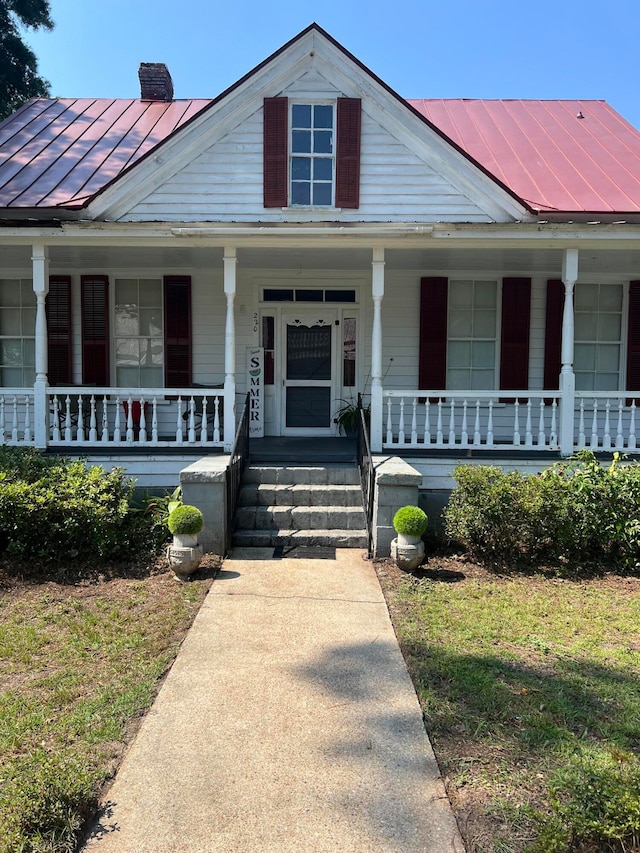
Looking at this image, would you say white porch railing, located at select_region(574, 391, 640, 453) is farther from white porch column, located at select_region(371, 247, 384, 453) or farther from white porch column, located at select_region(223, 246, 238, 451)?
white porch column, located at select_region(223, 246, 238, 451)

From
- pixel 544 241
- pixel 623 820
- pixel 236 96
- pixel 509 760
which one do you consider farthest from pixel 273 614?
pixel 236 96

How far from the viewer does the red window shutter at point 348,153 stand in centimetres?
854

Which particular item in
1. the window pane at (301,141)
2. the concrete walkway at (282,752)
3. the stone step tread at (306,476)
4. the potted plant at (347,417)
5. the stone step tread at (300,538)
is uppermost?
the window pane at (301,141)

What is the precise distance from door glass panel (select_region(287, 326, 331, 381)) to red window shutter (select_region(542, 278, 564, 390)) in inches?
142

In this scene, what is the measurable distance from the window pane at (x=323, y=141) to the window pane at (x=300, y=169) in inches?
8.6

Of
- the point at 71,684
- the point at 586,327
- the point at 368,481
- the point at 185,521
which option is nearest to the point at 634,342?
the point at 586,327

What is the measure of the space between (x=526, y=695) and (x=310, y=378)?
734cm

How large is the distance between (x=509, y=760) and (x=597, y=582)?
3.53 metres

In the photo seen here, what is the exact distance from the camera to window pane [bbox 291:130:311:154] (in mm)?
8711

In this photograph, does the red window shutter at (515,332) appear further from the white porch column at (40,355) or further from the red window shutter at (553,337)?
the white porch column at (40,355)

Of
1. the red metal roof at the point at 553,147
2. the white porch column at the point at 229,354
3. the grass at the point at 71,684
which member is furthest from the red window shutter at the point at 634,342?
the grass at the point at 71,684

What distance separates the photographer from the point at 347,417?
10141 millimetres

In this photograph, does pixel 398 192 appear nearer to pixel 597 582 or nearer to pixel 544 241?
pixel 544 241

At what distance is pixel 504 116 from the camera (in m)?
11.8
